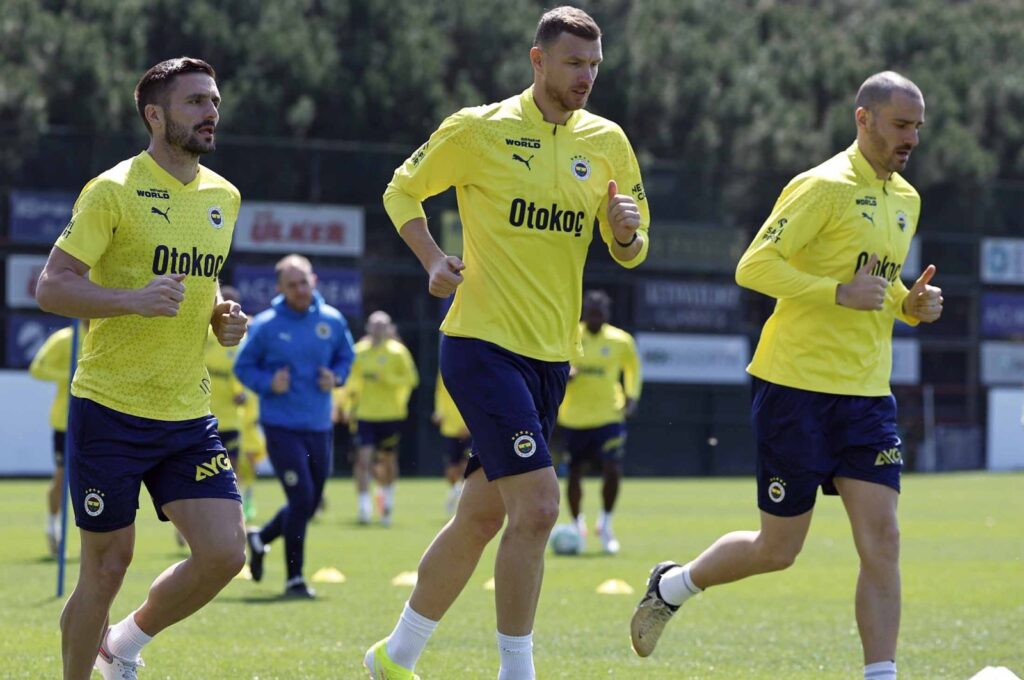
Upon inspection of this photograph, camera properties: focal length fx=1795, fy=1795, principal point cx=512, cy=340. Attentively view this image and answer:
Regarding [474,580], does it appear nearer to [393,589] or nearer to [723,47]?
[393,589]

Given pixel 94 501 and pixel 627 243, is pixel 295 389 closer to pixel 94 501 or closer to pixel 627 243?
pixel 627 243

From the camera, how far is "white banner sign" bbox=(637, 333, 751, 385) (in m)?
34.3

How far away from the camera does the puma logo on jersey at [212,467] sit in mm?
6645

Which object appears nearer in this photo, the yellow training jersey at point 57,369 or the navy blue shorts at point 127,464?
the navy blue shorts at point 127,464

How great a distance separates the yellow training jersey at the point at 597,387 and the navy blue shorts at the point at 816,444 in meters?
9.65

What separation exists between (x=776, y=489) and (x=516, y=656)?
4.60 feet

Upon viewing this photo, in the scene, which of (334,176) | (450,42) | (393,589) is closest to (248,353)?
(393,589)

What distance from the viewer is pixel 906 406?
120 feet

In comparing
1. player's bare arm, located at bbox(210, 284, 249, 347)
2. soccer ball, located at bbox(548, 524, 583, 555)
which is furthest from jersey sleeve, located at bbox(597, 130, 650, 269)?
soccer ball, located at bbox(548, 524, 583, 555)

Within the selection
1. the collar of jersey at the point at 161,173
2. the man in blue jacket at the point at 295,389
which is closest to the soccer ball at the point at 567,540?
the man in blue jacket at the point at 295,389

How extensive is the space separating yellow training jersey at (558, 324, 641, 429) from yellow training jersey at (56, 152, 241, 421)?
10.6 metres

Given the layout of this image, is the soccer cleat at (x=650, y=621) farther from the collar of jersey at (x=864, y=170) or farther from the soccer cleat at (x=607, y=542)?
the soccer cleat at (x=607, y=542)

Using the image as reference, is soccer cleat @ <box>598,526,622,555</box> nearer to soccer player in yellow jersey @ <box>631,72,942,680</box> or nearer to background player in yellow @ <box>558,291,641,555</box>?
background player in yellow @ <box>558,291,641,555</box>

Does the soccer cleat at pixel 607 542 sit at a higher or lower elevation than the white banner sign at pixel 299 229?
lower
